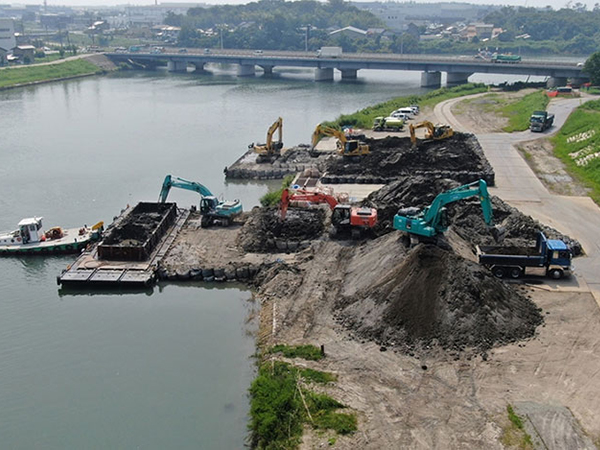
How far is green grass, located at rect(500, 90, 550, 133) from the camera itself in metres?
56.5

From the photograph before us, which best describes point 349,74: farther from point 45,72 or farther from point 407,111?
point 45,72

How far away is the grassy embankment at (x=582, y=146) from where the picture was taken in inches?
1573

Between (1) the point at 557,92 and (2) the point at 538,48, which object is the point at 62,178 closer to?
(1) the point at 557,92

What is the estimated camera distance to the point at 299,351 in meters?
20.5

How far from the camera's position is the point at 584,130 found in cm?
5016

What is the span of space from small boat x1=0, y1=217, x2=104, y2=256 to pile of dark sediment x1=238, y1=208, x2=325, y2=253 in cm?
723

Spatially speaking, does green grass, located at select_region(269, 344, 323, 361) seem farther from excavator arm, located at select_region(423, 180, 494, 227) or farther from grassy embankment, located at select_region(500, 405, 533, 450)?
excavator arm, located at select_region(423, 180, 494, 227)

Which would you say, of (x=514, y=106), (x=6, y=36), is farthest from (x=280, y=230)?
(x=6, y=36)

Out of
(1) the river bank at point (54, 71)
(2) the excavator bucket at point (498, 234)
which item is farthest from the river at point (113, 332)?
(1) the river bank at point (54, 71)

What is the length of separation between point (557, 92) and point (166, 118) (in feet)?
139

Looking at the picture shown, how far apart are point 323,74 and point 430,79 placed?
17376mm

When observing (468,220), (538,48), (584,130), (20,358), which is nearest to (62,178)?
(20,358)

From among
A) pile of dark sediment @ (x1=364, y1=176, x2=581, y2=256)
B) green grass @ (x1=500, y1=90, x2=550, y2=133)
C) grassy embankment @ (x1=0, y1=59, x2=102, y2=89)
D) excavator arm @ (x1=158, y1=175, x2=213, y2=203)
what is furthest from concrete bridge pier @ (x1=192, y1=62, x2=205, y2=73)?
pile of dark sediment @ (x1=364, y1=176, x2=581, y2=256)

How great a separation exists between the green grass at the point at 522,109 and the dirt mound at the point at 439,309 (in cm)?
3549
